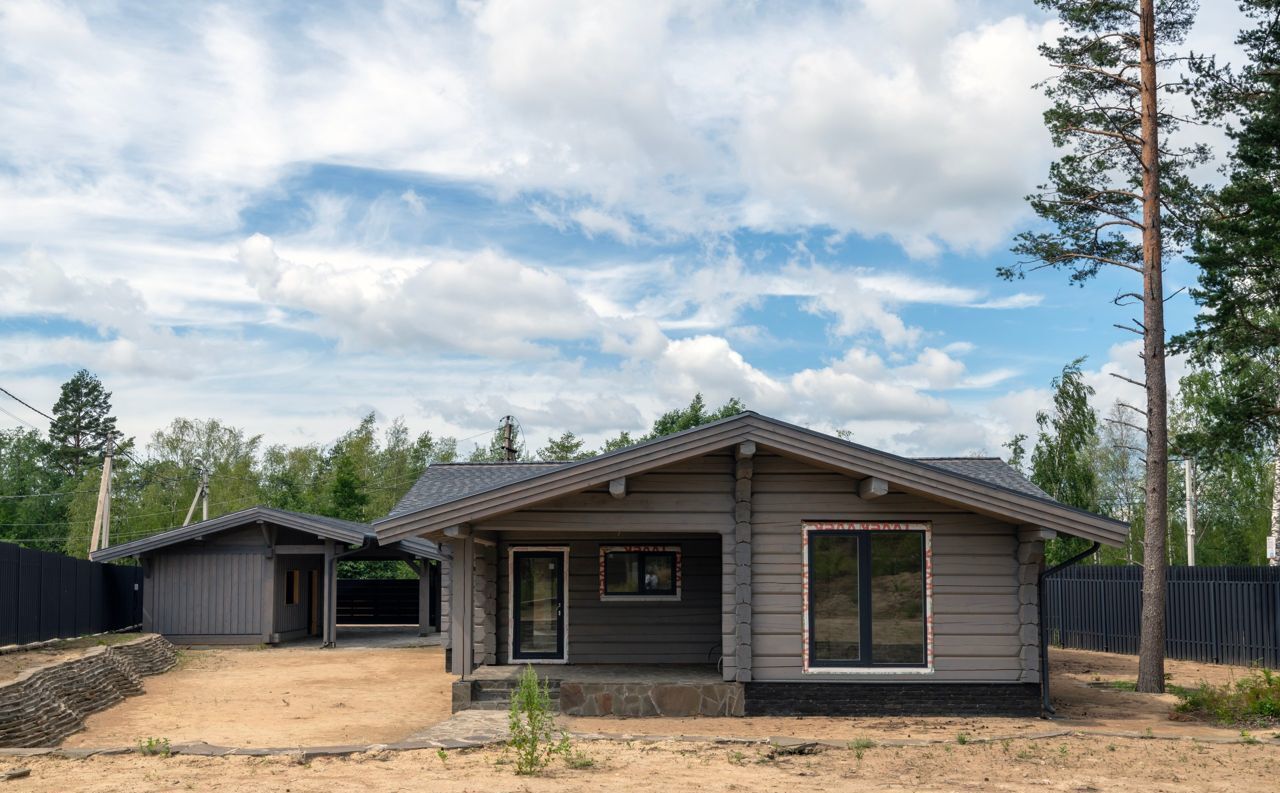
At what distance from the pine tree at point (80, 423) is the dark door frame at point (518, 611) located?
57872mm

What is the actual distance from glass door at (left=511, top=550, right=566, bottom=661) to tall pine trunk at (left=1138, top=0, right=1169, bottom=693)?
8.31m

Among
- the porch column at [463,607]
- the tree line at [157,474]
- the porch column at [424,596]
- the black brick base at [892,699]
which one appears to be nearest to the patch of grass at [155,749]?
the porch column at [463,607]

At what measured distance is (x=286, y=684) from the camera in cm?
1794

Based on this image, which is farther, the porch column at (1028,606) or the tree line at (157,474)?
the tree line at (157,474)

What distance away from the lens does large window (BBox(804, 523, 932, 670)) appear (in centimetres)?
1348

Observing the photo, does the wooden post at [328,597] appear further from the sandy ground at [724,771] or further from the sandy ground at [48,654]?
the sandy ground at [724,771]

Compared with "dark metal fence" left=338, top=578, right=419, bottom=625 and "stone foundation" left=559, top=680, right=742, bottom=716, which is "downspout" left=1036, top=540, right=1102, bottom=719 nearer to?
"stone foundation" left=559, top=680, right=742, bottom=716

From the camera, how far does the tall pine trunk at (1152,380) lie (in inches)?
630

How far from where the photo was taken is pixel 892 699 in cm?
1335

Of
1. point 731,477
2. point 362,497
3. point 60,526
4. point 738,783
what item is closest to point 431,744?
point 738,783

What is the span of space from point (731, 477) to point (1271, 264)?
33.0ft

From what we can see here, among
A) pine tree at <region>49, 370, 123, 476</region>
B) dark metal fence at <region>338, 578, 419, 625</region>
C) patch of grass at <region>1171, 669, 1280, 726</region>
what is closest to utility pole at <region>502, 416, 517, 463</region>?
dark metal fence at <region>338, 578, 419, 625</region>

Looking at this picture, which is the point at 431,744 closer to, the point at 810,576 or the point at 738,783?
the point at 738,783

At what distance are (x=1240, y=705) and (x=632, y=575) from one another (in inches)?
311
